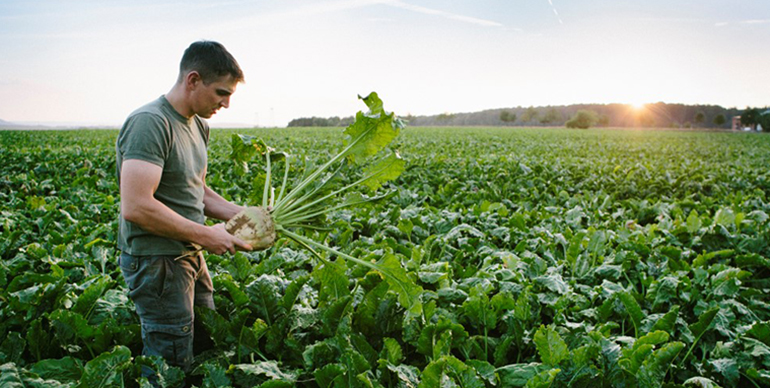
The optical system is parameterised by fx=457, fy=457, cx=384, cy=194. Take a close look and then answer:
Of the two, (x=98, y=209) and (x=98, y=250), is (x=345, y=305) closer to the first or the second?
(x=98, y=250)

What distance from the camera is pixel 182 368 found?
8.34 feet

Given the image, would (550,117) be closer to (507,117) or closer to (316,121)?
(507,117)

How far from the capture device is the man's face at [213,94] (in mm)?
2340

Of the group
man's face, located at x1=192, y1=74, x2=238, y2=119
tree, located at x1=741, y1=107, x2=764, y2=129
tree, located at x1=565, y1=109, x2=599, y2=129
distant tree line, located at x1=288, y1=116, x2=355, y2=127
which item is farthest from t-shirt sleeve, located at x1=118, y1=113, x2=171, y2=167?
tree, located at x1=741, y1=107, x2=764, y2=129

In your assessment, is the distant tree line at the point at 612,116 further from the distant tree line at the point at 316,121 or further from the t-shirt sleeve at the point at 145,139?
the t-shirt sleeve at the point at 145,139

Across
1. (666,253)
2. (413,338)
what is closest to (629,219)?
(666,253)

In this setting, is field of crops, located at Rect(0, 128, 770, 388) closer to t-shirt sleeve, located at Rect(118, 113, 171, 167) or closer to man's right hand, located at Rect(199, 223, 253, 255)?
man's right hand, located at Rect(199, 223, 253, 255)

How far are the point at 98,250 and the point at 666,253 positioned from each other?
201 inches

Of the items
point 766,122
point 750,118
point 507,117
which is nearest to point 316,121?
point 507,117

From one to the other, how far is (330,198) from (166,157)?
1002mm

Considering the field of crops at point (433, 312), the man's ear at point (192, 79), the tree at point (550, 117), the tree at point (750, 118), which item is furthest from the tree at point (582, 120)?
the man's ear at point (192, 79)

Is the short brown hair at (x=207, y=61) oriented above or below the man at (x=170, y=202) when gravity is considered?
above

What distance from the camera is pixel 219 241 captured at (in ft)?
7.51

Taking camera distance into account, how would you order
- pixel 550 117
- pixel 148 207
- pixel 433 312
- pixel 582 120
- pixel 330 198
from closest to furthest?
pixel 148 207, pixel 433 312, pixel 330 198, pixel 582 120, pixel 550 117
